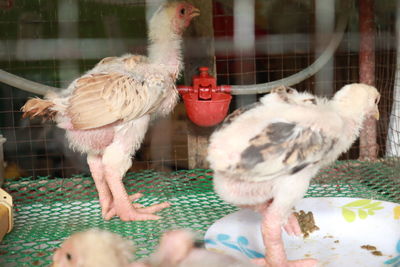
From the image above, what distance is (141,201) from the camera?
2408 millimetres

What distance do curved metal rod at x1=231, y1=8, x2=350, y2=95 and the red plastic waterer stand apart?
0.16 meters

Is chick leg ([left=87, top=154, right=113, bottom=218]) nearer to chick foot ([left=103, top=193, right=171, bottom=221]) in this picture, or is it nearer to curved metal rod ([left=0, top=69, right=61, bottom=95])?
chick foot ([left=103, top=193, right=171, bottom=221])

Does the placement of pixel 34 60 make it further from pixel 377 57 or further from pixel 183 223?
pixel 377 57

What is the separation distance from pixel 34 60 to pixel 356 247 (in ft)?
5.98

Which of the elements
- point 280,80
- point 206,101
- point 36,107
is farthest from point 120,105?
point 280,80

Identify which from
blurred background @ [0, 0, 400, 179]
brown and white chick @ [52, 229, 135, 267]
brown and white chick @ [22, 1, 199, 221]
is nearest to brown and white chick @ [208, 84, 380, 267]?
brown and white chick @ [52, 229, 135, 267]

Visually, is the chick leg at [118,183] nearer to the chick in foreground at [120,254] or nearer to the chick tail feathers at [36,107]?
the chick tail feathers at [36,107]

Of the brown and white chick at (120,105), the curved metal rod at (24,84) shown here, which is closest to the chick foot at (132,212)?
the brown and white chick at (120,105)

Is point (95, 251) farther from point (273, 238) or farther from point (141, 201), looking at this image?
point (141, 201)

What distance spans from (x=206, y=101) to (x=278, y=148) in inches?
41.8

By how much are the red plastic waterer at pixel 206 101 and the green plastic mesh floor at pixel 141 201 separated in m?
0.26

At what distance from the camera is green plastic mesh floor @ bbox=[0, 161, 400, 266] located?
6.43ft

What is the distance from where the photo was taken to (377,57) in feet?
9.78

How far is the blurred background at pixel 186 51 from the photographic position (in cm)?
273
